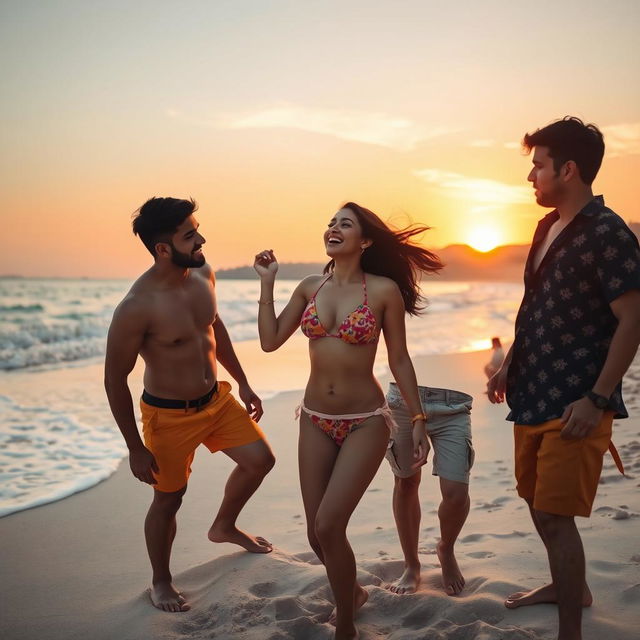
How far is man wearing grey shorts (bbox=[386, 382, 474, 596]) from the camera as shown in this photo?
4.13 m

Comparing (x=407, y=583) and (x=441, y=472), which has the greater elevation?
(x=441, y=472)

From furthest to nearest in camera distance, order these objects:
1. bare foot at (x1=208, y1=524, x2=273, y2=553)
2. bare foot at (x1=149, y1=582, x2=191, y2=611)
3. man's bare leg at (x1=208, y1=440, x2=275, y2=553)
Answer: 1. bare foot at (x1=208, y1=524, x2=273, y2=553)
2. man's bare leg at (x1=208, y1=440, x2=275, y2=553)
3. bare foot at (x1=149, y1=582, x2=191, y2=611)

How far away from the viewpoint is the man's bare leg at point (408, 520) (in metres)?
4.27

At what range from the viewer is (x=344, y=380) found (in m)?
3.87

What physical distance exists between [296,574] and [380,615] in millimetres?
651

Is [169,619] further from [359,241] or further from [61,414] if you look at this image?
[61,414]

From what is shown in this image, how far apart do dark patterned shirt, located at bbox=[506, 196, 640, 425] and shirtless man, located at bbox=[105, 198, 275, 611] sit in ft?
6.59

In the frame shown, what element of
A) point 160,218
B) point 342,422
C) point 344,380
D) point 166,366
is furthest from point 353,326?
point 160,218

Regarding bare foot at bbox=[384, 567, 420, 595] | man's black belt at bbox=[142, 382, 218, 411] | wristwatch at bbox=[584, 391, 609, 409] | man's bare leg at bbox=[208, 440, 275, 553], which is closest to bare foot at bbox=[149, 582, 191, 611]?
man's bare leg at bbox=[208, 440, 275, 553]

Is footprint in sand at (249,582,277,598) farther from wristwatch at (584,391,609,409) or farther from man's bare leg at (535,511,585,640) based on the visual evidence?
wristwatch at (584,391,609,409)

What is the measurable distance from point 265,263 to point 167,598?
6.91 feet

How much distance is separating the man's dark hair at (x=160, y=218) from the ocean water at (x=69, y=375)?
326 centimetres

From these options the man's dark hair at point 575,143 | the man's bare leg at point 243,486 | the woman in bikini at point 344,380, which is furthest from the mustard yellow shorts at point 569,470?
the man's bare leg at point 243,486

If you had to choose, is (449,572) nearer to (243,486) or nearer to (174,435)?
(243,486)
